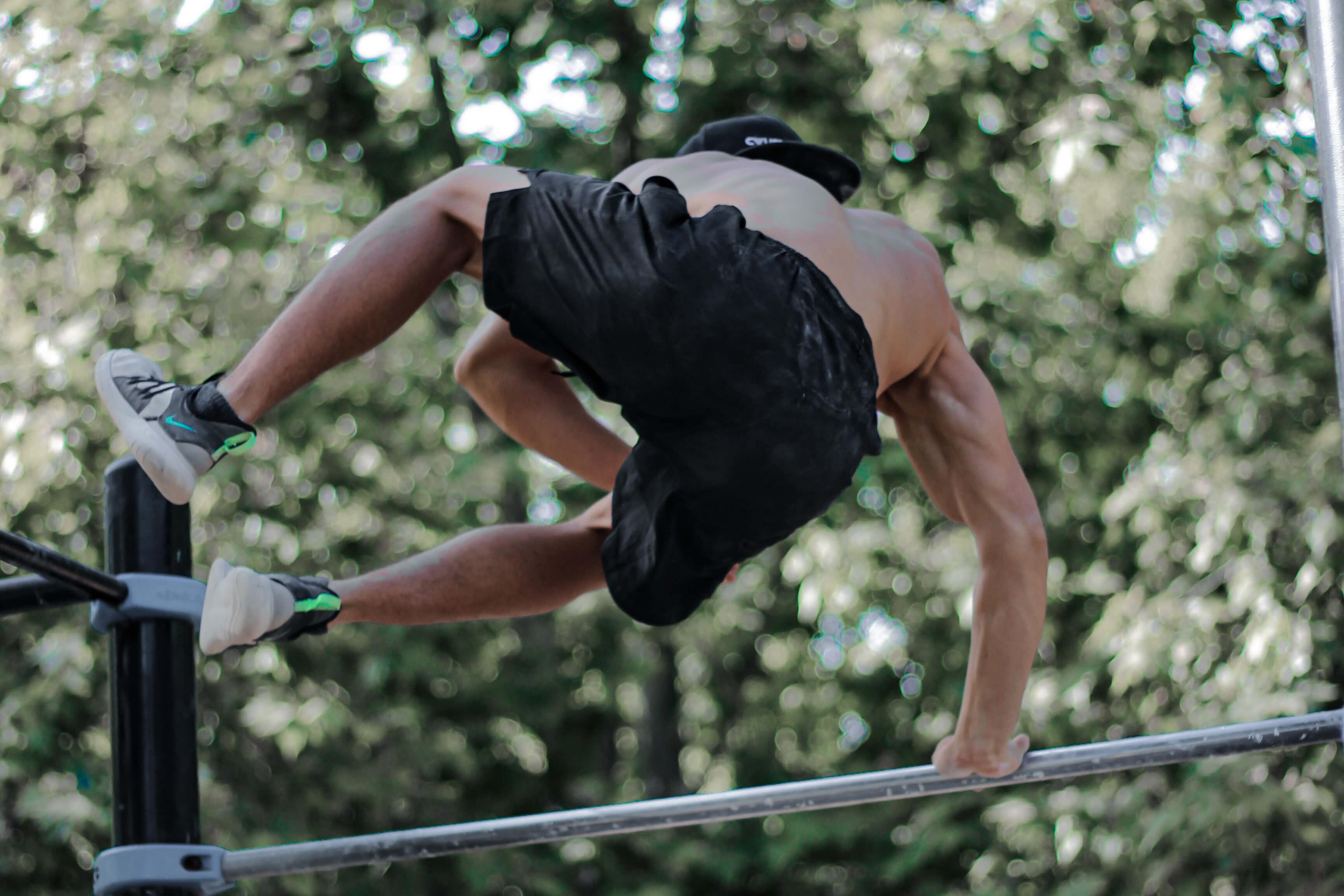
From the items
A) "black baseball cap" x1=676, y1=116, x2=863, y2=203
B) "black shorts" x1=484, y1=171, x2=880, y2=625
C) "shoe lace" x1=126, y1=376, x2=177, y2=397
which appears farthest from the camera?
"black baseball cap" x1=676, y1=116, x2=863, y2=203

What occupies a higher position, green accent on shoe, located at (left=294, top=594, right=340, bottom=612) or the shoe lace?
the shoe lace

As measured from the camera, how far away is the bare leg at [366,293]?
1.55 metres

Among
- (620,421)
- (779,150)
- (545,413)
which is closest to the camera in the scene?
(779,150)

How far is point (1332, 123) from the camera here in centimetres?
148

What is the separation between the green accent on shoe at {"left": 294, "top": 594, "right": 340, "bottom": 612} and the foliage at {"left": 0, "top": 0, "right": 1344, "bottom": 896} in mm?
2816

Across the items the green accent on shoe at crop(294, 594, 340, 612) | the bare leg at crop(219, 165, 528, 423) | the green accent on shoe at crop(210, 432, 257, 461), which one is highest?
the bare leg at crop(219, 165, 528, 423)

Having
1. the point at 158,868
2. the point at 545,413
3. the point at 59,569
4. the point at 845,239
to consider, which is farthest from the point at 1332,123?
the point at 158,868

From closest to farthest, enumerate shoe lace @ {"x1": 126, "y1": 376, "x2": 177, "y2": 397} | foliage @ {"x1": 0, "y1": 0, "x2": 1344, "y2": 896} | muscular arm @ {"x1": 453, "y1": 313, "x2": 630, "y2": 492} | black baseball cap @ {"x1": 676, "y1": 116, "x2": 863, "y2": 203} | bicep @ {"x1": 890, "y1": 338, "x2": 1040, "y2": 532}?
shoe lace @ {"x1": 126, "y1": 376, "x2": 177, "y2": 397} → black baseball cap @ {"x1": 676, "y1": 116, "x2": 863, "y2": 203} → bicep @ {"x1": 890, "y1": 338, "x2": 1040, "y2": 532} → muscular arm @ {"x1": 453, "y1": 313, "x2": 630, "y2": 492} → foliage @ {"x1": 0, "y1": 0, "x2": 1344, "y2": 896}

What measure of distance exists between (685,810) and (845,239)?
89 centimetres

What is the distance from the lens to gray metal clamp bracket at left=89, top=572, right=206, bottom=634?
2.04 m

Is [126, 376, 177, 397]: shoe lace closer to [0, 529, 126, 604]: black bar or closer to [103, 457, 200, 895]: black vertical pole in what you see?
[0, 529, 126, 604]: black bar

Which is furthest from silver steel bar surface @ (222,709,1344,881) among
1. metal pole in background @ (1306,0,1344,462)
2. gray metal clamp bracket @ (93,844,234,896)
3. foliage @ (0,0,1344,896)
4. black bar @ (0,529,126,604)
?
foliage @ (0,0,1344,896)

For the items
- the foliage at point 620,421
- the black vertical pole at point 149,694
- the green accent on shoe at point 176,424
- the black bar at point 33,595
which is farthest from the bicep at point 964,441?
the foliage at point 620,421

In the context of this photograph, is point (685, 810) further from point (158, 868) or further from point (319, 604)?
point (158, 868)
